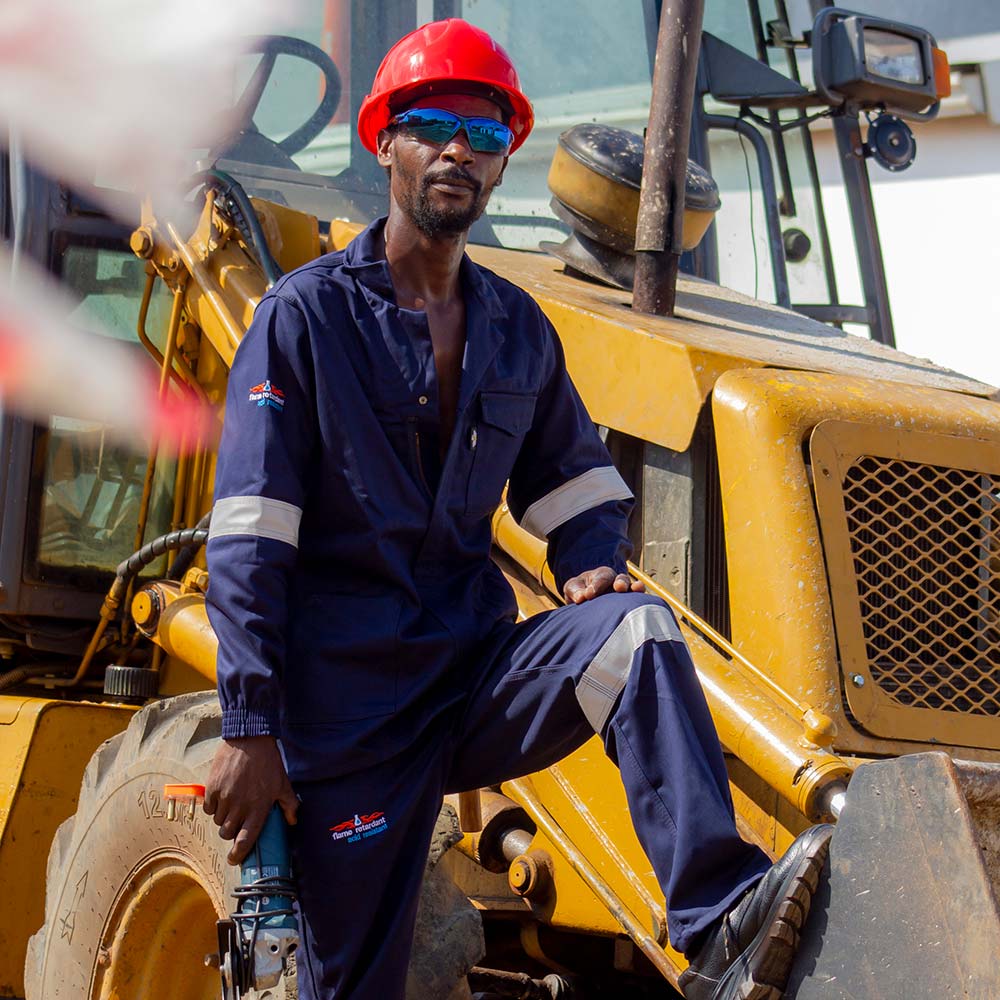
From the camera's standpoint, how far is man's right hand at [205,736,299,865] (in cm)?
236

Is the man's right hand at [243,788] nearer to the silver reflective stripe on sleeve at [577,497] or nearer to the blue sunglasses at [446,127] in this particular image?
the silver reflective stripe on sleeve at [577,497]

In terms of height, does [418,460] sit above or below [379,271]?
below

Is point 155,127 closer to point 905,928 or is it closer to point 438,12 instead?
point 438,12

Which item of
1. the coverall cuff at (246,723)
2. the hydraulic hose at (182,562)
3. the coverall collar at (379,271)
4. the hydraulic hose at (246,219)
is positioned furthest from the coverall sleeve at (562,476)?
the hydraulic hose at (182,562)

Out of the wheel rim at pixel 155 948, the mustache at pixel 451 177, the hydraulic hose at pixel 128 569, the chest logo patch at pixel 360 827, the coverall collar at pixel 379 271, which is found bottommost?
the wheel rim at pixel 155 948

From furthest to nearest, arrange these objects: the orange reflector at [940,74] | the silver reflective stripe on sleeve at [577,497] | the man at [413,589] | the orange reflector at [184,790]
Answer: the orange reflector at [940,74] < the silver reflective stripe on sleeve at [577,497] < the orange reflector at [184,790] < the man at [413,589]

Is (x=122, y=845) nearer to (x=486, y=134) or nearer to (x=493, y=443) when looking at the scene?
(x=493, y=443)

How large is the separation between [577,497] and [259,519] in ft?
1.97

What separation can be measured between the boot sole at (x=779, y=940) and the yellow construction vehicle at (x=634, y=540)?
1.1 inches

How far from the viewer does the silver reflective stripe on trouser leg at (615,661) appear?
232 centimetres

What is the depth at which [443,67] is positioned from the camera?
2.65 metres

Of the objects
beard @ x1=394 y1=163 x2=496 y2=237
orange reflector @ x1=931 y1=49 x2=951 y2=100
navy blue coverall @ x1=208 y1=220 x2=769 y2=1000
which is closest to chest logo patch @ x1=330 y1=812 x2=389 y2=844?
navy blue coverall @ x1=208 y1=220 x2=769 y2=1000

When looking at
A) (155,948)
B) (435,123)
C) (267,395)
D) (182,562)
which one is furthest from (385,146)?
(155,948)

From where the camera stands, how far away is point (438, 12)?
14.9 feet
